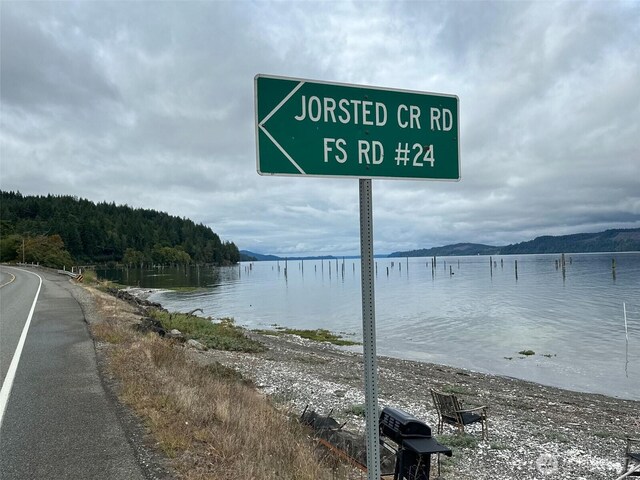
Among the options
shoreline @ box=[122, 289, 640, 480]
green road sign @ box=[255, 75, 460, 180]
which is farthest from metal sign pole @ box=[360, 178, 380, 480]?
shoreline @ box=[122, 289, 640, 480]

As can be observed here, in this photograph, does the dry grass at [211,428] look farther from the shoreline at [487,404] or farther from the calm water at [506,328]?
the calm water at [506,328]

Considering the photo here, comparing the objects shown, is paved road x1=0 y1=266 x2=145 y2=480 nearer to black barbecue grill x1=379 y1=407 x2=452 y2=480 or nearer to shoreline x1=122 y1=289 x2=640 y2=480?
black barbecue grill x1=379 y1=407 x2=452 y2=480

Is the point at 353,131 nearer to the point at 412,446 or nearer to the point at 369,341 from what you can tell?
the point at 369,341

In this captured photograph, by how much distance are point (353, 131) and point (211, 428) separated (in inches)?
155

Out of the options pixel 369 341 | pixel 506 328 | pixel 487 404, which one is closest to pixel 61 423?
pixel 369 341

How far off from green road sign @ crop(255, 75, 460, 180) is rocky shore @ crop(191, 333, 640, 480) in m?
6.48

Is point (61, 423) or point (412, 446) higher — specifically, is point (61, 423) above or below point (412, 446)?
below

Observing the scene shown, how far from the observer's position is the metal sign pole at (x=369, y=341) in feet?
6.82

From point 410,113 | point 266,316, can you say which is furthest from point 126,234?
point 410,113

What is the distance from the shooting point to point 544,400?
13.5 m

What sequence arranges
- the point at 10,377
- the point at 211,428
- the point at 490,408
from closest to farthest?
the point at 211,428
the point at 10,377
the point at 490,408

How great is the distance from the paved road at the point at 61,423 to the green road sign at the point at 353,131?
3231 millimetres

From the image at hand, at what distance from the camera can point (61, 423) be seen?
16.5ft

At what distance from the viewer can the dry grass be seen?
385 centimetres
